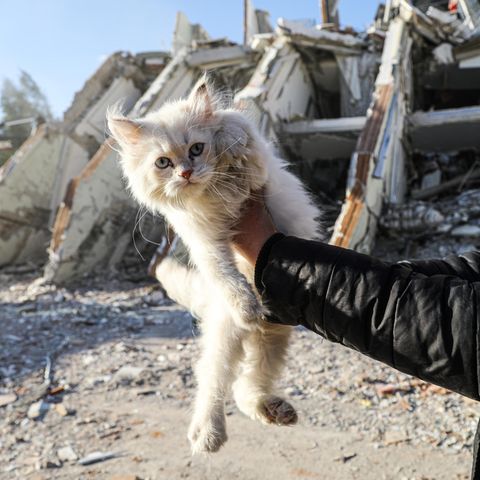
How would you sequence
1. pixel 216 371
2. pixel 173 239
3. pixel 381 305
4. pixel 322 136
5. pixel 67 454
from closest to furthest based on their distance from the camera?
pixel 381 305 < pixel 216 371 < pixel 67 454 < pixel 173 239 < pixel 322 136

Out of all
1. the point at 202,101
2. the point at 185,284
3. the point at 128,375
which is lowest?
the point at 128,375

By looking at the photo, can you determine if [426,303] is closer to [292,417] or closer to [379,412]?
[292,417]

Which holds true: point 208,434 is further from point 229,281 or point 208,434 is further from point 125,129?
point 125,129

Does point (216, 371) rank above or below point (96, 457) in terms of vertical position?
above

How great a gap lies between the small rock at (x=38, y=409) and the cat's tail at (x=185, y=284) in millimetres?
1968

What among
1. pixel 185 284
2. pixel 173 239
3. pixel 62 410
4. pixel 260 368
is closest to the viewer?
pixel 260 368

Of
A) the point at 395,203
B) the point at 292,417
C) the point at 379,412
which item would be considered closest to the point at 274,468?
the point at 379,412

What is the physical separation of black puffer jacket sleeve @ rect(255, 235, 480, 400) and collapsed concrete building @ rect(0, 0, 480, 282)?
4675 millimetres

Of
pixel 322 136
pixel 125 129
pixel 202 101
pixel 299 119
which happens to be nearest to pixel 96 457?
pixel 125 129

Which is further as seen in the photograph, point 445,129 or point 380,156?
point 445,129

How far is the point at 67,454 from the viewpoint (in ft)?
11.6

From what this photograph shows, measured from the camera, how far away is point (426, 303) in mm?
1527

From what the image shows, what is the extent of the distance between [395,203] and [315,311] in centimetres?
608

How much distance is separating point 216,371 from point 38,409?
2.53m
